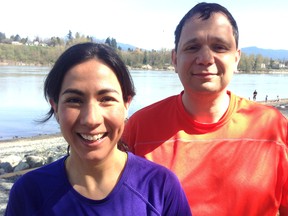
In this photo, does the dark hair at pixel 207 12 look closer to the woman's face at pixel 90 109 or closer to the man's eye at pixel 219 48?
the man's eye at pixel 219 48

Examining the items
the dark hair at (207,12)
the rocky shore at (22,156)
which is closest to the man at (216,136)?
the dark hair at (207,12)

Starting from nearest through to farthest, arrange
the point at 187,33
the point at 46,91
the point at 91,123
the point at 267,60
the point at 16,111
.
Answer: the point at 91,123 → the point at 46,91 → the point at 187,33 → the point at 16,111 → the point at 267,60

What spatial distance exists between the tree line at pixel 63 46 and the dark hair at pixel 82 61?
7053 cm

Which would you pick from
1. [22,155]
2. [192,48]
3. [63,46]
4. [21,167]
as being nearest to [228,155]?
[192,48]

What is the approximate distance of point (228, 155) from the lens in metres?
2.34

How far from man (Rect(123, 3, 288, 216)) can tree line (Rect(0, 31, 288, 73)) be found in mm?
69888

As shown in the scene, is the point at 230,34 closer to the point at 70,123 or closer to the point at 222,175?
the point at 222,175

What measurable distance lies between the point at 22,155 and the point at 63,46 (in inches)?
2468

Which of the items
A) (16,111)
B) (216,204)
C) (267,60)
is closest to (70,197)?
(216,204)

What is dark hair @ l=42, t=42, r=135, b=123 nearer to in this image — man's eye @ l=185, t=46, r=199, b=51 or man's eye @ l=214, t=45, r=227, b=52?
man's eye @ l=185, t=46, r=199, b=51

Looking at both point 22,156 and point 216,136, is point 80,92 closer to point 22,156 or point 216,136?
point 216,136

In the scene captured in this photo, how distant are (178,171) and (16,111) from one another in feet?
83.8

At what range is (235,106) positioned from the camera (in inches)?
98.4

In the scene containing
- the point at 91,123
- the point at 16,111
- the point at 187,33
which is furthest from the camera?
the point at 16,111
